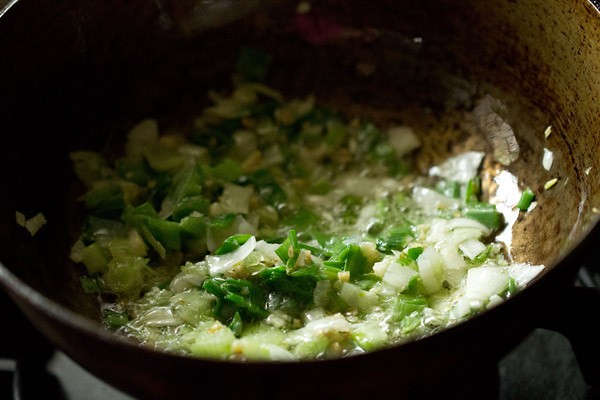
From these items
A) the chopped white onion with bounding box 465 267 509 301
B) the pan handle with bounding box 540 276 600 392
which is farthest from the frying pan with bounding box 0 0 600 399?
the chopped white onion with bounding box 465 267 509 301

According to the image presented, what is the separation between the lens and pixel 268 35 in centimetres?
161

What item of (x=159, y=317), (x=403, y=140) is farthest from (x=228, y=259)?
(x=403, y=140)

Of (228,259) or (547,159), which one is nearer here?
(228,259)

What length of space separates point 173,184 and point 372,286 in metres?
0.47

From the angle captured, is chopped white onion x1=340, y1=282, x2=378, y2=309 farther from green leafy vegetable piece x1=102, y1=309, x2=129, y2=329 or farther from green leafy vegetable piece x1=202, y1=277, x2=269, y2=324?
green leafy vegetable piece x1=102, y1=309, x2=129, y2=329

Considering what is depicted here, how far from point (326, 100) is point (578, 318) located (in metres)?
0.78

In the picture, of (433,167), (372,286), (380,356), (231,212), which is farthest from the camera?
(433,167)

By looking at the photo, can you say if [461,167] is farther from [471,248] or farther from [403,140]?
[471,248]

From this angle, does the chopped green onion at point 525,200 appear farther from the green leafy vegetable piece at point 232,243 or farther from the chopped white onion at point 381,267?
the green leafy vegetable piece at point 232,243

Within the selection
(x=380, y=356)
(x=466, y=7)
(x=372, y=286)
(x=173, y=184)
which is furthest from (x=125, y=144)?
(x=380, y=356)

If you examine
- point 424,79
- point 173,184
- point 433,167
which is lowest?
point 433,167

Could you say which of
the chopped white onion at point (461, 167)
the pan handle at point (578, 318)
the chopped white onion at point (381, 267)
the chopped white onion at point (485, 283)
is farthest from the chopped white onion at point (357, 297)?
the chopped white onion at point (461, 167)

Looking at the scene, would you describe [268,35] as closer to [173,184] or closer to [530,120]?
[173,184]

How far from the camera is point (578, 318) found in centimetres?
105
